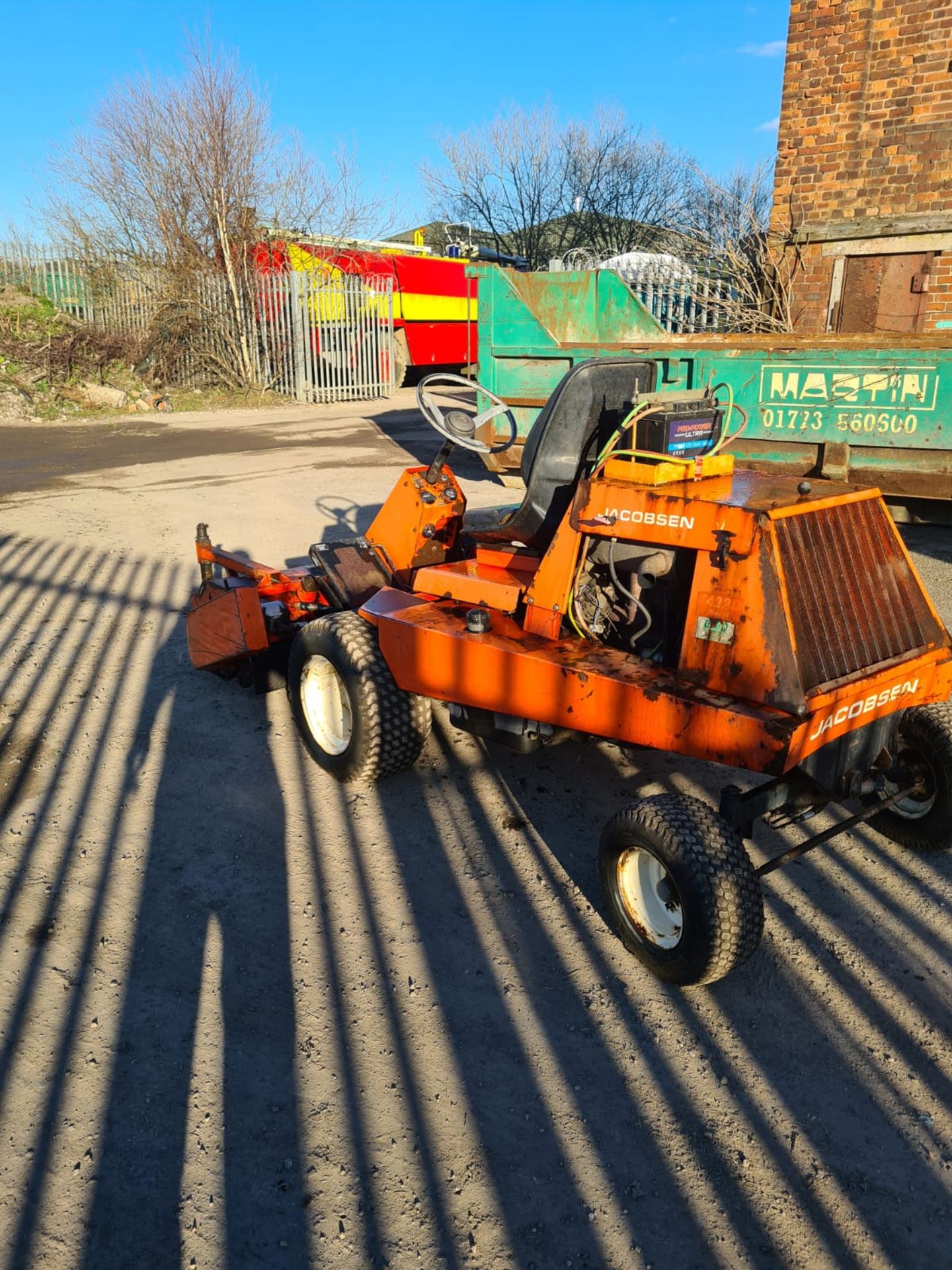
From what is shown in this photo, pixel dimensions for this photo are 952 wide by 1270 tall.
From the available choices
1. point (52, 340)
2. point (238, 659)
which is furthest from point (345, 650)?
point (52, 340)

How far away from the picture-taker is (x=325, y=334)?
18750 mm

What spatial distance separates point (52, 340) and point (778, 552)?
17585mm

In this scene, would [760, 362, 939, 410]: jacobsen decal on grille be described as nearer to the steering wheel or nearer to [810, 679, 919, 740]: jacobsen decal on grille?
the steering wheel

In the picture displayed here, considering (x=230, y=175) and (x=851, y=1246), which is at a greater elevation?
(x=230, y=175)

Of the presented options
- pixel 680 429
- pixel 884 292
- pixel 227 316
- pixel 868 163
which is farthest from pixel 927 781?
pixel 227 316

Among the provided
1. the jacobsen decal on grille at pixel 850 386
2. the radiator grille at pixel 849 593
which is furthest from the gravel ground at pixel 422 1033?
the jacobsen decal on grille at pixel 850 386

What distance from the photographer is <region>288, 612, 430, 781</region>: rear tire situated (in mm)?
3914

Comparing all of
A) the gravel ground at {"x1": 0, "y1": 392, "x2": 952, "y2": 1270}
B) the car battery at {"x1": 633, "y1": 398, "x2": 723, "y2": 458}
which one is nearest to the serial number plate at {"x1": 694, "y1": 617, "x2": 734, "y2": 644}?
the car battery at {"x1": 633, "y1": 398, "x2": 723, "y2": 458}

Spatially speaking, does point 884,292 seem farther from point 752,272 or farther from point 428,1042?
point 428,1042

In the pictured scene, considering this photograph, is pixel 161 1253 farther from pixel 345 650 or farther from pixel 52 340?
pixel 52 340

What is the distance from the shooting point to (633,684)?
3.04 meters

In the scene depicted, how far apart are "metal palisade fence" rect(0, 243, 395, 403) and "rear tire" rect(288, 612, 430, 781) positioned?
15.5m

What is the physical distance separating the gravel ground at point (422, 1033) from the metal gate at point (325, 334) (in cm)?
1508

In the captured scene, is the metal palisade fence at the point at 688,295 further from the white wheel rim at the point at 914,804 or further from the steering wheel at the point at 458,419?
the white wheel rim at the point at 914,804
